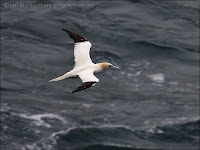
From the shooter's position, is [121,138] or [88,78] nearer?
[88,78]

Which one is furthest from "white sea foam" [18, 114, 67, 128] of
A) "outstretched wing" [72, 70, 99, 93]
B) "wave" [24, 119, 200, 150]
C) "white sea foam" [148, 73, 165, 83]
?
"outstretched wing" [72, 70, 99, 93]

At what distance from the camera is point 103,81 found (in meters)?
65.4

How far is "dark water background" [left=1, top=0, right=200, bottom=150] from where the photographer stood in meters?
61.3

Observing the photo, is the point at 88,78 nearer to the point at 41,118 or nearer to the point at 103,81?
the point at 41,118

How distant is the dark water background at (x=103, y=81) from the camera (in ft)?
201

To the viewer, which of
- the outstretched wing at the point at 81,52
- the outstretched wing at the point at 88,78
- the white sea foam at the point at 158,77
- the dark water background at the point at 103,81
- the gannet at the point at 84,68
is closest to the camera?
the outstretched wing at the point at 88,78

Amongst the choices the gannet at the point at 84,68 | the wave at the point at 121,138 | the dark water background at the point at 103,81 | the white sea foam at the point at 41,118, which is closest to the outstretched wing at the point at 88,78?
the gannet at the point at 84,68

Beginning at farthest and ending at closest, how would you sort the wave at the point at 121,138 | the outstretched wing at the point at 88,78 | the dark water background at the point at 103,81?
1. the dark water background at the point at 103,81
2. the wave at the point at 121,138
3. the outstretched wing at the point at 88,78

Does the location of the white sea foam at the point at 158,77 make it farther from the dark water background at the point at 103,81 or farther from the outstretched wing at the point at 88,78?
the outstretched wing at the point at 88,78

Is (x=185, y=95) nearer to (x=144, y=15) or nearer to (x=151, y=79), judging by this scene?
(x=151, y=79)

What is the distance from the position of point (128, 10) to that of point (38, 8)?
8.79 meters

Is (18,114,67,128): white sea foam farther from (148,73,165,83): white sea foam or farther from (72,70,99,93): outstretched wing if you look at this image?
(72,70,99,93): outstretched wing

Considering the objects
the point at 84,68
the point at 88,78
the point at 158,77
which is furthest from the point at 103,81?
the point at 88,78

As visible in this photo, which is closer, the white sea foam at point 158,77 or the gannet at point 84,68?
the gannet at point 84,68
